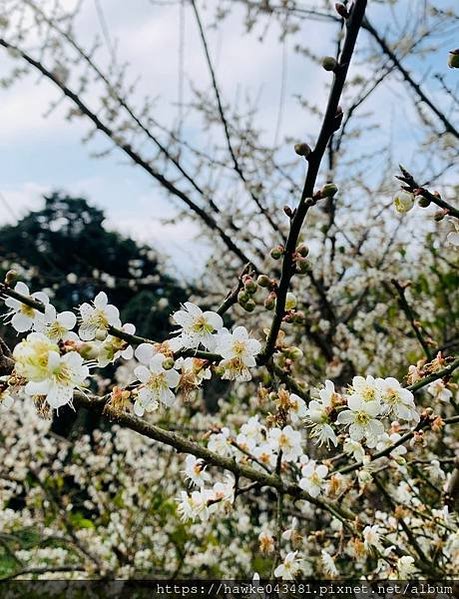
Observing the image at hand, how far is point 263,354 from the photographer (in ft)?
4.05

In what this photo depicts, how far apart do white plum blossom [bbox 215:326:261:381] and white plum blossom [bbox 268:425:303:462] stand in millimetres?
654

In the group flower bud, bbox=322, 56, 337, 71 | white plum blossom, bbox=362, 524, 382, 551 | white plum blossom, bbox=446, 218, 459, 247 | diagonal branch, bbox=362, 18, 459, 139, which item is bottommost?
white plum blossom, bbox=362, 524, 382, 551

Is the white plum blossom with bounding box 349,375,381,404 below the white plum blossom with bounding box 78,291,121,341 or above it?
below

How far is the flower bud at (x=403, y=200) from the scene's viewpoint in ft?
3.93

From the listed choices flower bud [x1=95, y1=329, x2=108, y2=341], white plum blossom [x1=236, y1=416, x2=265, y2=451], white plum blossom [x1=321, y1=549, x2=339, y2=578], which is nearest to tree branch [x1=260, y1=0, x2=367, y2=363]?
flower bud [x1=95, y1=329, x2=108, y2=341]

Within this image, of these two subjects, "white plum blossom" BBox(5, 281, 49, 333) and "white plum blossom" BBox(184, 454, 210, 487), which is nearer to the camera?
"white plum blossom" BBox(5, 281, 49, 333)

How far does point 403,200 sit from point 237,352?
46cm

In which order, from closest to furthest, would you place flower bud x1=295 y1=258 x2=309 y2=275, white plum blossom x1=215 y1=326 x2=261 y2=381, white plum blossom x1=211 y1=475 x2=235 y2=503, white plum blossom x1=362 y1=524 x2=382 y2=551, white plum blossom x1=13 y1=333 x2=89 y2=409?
1. white plum blossom x1=13 y1=333 x2=89 y2=409
2. flower bud x1=295 y1=258 x2=309 y2=275
3. white plum blossom x1=215 y1=326 x2=261 y2=381
4. white plum blossom x1=362 y1=524 x2=382 y2=551
5. white plum blossom x1=211 y1=475 x2=235 y2=503

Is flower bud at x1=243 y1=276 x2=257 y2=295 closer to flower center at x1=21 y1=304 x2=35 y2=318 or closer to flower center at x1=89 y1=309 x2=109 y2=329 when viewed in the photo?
flower center at x1=89 y1=309 x2=109 y2=329

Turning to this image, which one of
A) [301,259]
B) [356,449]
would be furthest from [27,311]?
[356,449]

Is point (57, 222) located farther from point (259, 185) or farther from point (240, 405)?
point (259, 185)

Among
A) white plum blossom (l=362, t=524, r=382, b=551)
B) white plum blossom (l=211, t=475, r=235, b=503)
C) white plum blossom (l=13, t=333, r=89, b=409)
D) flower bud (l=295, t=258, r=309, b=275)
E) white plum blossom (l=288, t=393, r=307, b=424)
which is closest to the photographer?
white plum blossom (l=13, t=333, r=89, b=409)

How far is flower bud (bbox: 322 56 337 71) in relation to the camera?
83cm

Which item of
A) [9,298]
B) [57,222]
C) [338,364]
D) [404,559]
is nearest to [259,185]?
[338,364]
